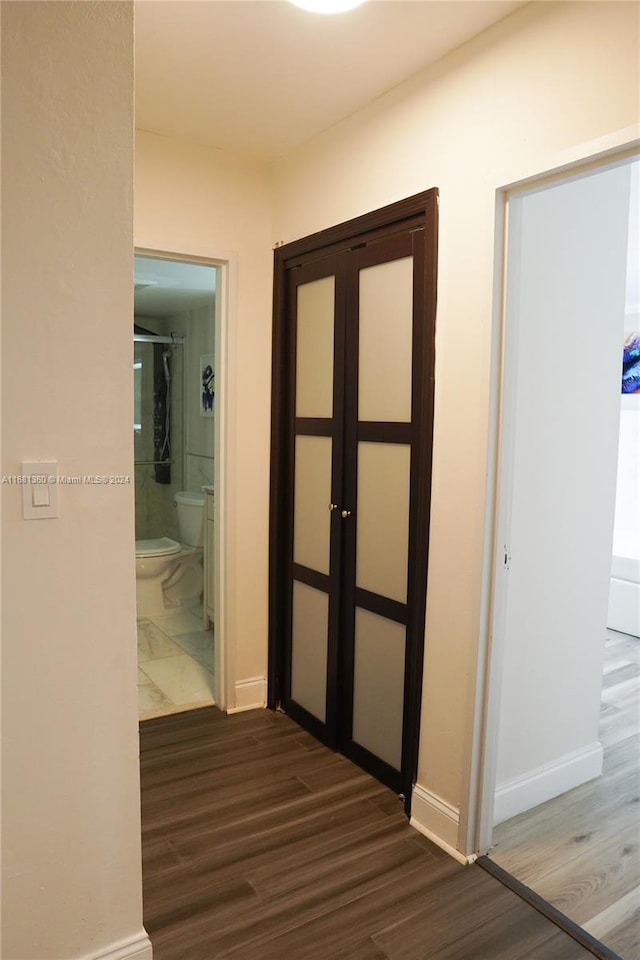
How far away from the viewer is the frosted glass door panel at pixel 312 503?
290cm

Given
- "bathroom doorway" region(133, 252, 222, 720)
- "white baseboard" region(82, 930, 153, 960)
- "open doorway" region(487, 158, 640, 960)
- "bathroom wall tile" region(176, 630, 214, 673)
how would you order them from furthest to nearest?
"bathroom wall tile" region(176, 630, 214, 673) → "bathroom doorway" region(133, 252, 222, 720) → "open doorway" region(487, 158, 640, 960) → "white baseboard" region(82, 930, 153, 960)

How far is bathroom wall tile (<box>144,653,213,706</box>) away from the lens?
3387 millimetres

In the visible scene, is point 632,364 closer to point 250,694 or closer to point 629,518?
point 629,518

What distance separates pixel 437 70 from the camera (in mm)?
2195

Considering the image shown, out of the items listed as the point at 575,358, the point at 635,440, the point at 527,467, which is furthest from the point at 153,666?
the point at 635,440

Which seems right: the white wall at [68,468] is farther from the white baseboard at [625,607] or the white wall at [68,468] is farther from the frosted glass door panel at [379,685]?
the white baseboard at [625,607]

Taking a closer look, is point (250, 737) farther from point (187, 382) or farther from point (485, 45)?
point (187, 382)

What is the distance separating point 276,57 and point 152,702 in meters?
2.82

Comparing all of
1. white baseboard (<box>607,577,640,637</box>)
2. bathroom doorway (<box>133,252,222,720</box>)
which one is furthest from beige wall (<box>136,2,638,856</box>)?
white baseboard (<box>607,577,640,637</box>)

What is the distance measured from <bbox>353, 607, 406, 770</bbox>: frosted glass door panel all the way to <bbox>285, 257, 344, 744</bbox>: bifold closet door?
144mm

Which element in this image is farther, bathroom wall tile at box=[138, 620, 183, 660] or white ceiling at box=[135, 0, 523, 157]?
bathroom wall tile at box=[138, 620, 183, 660]

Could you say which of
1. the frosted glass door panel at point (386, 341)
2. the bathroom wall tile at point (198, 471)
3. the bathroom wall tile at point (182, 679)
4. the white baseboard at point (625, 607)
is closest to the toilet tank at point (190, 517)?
the bathroom wall tile at point (198, 471)

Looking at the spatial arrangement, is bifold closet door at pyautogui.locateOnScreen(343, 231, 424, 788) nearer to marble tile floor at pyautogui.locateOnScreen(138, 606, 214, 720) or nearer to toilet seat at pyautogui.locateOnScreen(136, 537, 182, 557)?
marble tile floor at pyautogui.locateOnScreen(138, 606, 214, 720)

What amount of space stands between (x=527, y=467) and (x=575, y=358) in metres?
0.46
